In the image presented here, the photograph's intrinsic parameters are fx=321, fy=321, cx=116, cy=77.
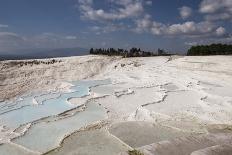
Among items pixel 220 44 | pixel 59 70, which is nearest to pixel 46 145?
pixel 59 70

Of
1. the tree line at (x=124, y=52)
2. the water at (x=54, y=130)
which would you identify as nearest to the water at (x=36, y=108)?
the water at (x=54, y=130)

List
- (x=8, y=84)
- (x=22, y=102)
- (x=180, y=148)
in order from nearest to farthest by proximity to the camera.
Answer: (x=180, y=148)
(x=22, y=102)
(x=8, y=84)

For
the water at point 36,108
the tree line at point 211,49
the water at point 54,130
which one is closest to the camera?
the water at point 54,130

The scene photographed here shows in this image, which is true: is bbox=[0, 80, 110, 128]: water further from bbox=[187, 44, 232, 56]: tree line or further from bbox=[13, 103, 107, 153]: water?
bbox=[187, 44, 232, 56]: tree line

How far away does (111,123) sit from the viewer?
9828mm

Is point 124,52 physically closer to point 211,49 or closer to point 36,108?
point 211,49

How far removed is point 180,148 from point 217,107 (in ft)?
16.9

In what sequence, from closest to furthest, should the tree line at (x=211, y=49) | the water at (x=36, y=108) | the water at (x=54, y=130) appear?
the water at (x=54, y=130) < the water at (x=36, y=108) < the tree line at (x=211, y=49)

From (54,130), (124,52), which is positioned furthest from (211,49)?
(54,130)

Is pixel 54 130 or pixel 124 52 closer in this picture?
pixel 54 130

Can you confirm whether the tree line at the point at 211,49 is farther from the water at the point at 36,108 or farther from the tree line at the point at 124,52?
the water at the point at 36,108

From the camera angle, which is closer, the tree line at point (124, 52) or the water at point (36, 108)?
the water at point (36, 108)

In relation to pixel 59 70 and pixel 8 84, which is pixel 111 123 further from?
pixel 59 70

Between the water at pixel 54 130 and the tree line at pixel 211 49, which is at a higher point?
the tree line at pixel 211 49
